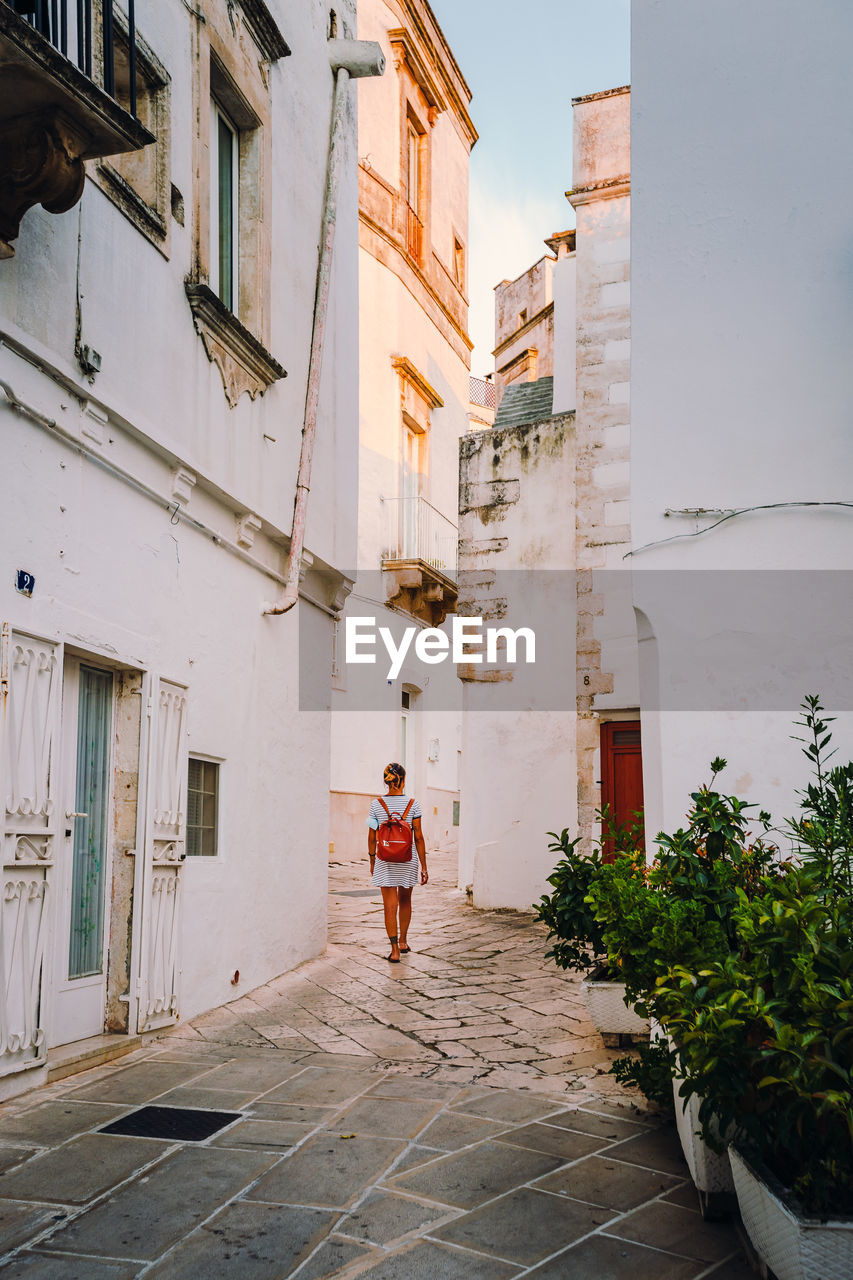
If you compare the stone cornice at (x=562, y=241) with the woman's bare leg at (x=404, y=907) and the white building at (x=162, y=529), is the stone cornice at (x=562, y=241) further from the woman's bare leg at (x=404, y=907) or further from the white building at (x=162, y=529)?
the woman's bare leg at (x=404, y=907)

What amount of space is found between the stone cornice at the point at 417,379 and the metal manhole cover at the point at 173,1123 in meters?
14.8

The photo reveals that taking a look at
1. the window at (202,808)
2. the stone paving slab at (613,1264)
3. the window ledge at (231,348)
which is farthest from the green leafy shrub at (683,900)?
the window ledge at (231,348)

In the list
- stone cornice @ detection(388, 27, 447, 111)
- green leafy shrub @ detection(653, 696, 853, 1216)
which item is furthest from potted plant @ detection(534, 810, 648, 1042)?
stone cornice @ detection(388, 27, 447, 111)

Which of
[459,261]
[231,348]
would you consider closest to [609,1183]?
[231,348]

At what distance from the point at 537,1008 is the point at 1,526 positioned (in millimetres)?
4297

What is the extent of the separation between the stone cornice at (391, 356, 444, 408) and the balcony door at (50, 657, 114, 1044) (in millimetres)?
Answer: 12988

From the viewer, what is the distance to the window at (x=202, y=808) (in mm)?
7296

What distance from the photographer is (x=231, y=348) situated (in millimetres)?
7578

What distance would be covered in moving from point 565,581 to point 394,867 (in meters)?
4.68

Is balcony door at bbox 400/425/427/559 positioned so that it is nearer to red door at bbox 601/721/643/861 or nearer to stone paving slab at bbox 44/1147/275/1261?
red door at bbox 601/721/643/861

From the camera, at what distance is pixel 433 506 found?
770 inches

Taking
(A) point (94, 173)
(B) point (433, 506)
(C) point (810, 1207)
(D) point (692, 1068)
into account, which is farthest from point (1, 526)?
(B) point (433, 506)

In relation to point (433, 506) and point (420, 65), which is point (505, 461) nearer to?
point (433, 506)

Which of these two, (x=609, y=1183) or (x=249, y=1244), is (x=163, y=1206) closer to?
(x=249, y=1244)
